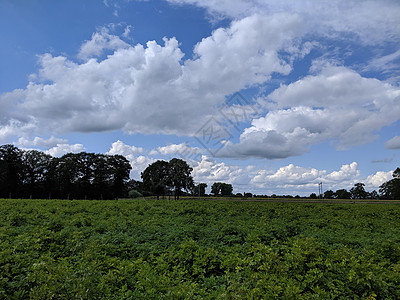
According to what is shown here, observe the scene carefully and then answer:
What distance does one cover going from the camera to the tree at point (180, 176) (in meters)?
66.0

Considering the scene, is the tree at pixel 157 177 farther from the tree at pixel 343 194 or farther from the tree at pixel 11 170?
the tree at pixel 343 194

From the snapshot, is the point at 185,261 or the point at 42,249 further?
the point at 42,249

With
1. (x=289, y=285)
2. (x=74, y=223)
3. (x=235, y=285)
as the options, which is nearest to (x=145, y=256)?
(x=235, y=285)

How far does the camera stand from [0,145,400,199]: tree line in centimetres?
6600

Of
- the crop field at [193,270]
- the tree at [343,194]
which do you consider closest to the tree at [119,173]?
the crop field at [193,270]

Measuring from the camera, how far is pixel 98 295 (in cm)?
417

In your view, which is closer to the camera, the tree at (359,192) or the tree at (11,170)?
the tree at (11,170)

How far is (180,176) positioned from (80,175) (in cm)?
2568

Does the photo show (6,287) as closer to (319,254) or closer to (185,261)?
(185,261)

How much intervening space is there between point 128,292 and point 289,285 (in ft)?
8.21

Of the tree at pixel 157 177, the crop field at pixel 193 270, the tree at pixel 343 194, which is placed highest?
the tree at pixel 157 177

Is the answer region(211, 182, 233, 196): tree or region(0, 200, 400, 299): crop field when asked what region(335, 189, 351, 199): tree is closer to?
region(211, 182, 233, 196): tree

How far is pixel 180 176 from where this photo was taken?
216 ft

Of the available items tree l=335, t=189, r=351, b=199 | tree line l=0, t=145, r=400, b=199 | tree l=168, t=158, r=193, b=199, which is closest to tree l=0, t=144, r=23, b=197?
tree line l=0, t=145, r=400, b=199
